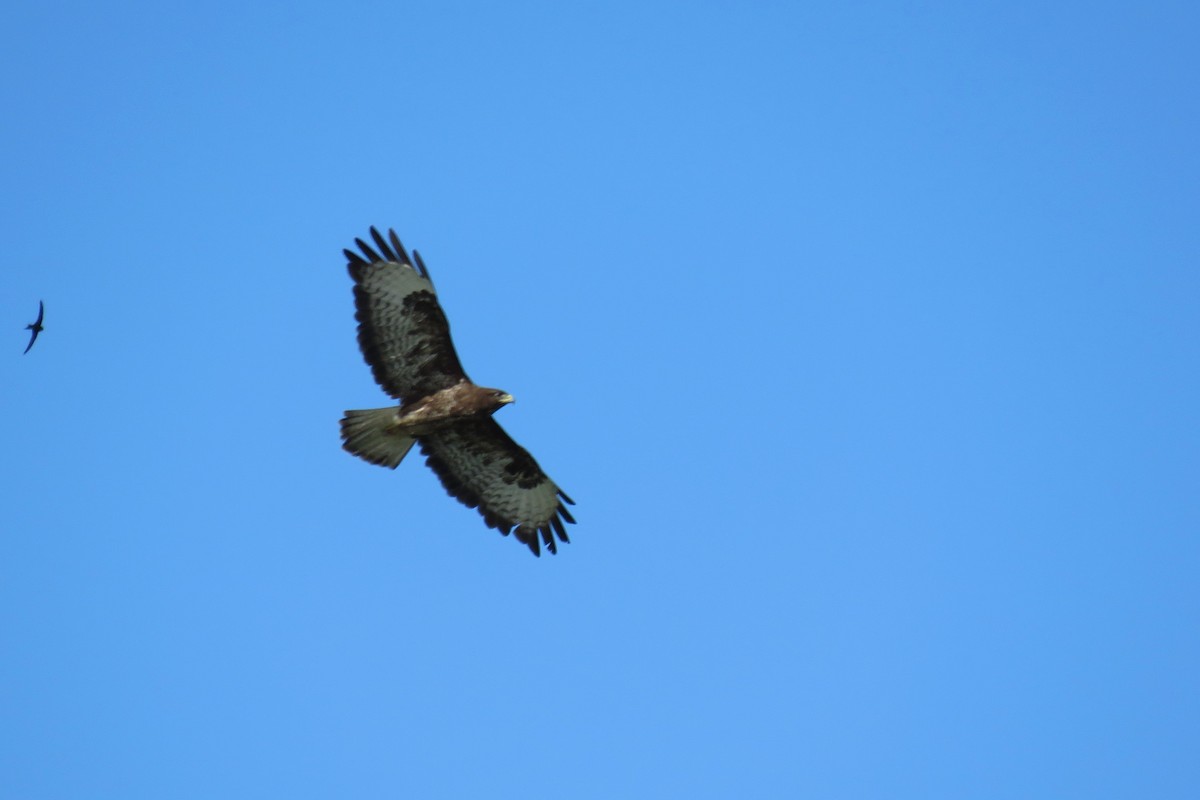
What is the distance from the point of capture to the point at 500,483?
17.6 meters

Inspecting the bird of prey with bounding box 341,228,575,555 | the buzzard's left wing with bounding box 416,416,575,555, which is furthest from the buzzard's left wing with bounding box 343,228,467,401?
the buzzard's left wing with bounding box 416,416,575,555

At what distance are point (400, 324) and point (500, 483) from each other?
2507 mm

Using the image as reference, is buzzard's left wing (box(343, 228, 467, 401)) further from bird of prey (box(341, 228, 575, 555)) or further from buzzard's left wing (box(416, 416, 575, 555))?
buzzard's left wing (box(416, 416, 575, 555))

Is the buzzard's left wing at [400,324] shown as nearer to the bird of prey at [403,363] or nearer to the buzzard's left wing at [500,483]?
the bird of prey at [403,363]

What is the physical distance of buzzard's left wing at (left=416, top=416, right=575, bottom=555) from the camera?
17.2 metres

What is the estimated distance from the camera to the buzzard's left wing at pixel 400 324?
53.4ft

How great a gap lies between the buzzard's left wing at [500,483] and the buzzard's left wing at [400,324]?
91 centimetres

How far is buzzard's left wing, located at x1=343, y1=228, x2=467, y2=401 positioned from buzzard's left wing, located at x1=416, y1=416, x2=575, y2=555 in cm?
91

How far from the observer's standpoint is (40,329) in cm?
1593

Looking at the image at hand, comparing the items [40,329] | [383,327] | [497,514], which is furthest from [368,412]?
[40,329]

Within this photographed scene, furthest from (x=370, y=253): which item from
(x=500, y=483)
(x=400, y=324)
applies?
(x=500, y=483)

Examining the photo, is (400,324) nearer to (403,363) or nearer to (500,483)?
(403,363)

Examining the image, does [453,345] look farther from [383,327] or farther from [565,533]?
[565,533]

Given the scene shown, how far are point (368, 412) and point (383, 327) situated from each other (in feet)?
3.27
